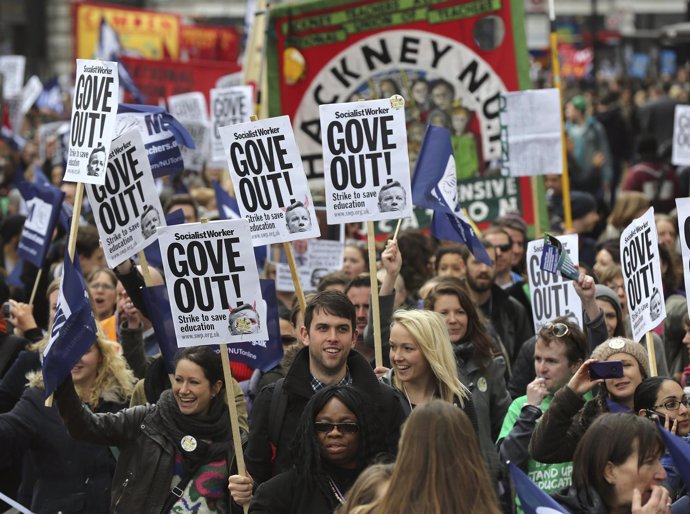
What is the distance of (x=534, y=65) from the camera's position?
1471 inches

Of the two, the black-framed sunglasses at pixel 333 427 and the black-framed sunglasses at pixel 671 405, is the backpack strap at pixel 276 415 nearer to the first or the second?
the black-framed sunglasses at pixel 333 427

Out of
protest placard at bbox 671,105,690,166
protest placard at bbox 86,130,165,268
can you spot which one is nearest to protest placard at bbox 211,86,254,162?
protest placard at bbox 671,105,690,166

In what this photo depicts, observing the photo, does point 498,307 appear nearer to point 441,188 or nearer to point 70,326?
point 441,188

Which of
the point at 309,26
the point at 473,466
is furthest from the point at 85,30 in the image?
the point at 473,466

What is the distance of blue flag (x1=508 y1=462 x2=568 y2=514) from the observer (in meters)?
4.61

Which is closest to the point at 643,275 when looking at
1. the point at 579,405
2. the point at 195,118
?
the point at 579,405

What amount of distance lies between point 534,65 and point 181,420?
1264 inches

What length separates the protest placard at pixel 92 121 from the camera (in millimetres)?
7363

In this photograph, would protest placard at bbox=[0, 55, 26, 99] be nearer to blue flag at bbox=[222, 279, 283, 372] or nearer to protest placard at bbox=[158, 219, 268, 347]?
blue flag at bbox=[222, 279, 283, 372]

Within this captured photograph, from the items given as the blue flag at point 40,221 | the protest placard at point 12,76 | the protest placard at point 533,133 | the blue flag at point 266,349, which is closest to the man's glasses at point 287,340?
the blue flag at point 266,349

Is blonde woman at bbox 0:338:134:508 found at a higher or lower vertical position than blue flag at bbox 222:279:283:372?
lower

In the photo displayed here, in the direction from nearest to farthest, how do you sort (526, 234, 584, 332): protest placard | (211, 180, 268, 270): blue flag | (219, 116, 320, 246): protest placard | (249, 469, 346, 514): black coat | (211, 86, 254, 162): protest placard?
(249, 469, 346, 514): black coat < (219, 116, 320, 246): protest placard < (526, 234, 584, 332): protest placard < (211, 180, 268, 270): blue flag < (211, 86, 254, 162): protest placard

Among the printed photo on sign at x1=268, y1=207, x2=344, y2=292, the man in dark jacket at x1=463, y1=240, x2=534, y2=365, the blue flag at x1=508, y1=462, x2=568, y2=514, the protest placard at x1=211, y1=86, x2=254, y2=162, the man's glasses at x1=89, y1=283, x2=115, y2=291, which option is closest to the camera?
the blue flag at x1=508, y1=462, x2=568, y2=514

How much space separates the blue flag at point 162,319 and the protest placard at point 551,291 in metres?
2.06
